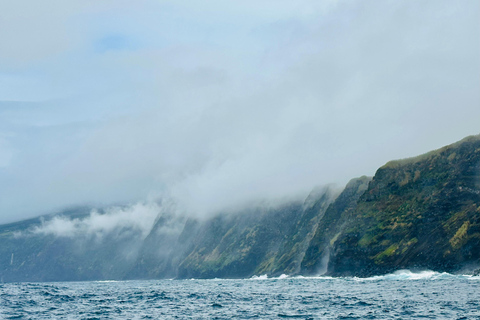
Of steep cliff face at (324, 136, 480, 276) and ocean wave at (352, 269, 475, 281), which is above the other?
steep cliff face at (324, 136, 480, 276)

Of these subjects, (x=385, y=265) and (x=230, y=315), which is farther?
(x=385, y=265)

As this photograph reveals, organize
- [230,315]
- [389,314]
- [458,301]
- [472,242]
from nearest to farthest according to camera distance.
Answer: [389,314] < [230,315] < [458,301] < [472,242]

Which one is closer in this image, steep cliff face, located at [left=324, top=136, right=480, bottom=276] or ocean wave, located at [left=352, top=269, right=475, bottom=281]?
ocean wave, located at [left=352, top=269, right=475, bottom=281]

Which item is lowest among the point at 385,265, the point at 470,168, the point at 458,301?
the point at 385,265

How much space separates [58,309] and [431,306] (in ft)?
170

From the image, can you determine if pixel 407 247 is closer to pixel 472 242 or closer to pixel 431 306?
pixel 472 242

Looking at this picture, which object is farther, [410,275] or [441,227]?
[441,227]

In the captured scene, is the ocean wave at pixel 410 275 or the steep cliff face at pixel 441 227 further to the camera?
the steep cliff face at pixel 441 227

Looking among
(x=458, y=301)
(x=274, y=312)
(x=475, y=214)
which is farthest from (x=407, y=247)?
(x=274, y=312)

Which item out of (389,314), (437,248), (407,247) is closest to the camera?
(389,314)

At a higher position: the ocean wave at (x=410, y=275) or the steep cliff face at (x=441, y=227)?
the steep cliff face at (x=441, y=227)

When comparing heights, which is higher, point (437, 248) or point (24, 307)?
point (24, 307)

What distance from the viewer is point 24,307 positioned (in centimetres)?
7925

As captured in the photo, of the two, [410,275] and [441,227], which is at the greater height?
[441,227]
